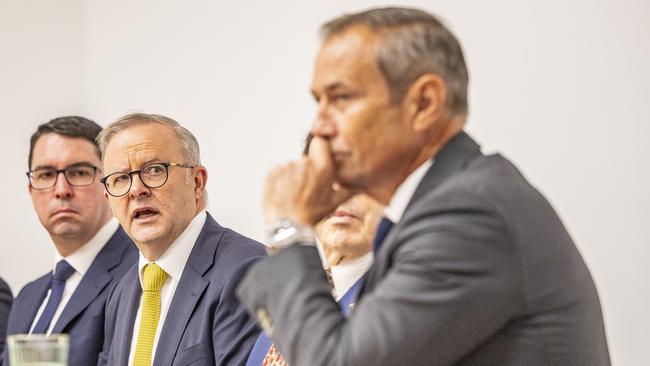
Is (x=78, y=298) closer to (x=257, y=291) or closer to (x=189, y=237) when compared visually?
(x=189, y=237)

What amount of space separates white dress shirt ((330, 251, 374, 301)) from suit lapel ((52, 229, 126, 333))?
1.30m

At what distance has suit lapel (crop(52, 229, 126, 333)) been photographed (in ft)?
11.9

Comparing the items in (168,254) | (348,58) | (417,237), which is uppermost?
(348,58)

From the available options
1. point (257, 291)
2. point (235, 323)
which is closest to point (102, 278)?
point (235, 323)

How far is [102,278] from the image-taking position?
3727mm

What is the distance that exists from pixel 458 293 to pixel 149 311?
180cm

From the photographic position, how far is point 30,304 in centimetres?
395

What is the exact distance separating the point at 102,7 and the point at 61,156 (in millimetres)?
1454

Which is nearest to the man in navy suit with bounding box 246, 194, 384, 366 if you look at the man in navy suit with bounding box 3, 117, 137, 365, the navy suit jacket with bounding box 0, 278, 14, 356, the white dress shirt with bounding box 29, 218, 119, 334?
the man in navy suit with bounding box 3, 117, 137, 365

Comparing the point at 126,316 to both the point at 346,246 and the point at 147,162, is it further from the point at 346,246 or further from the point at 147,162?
the point at 346,246

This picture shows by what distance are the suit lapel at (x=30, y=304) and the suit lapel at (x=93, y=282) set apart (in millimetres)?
301

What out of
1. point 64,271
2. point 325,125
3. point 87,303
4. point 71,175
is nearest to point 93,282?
point 87,303

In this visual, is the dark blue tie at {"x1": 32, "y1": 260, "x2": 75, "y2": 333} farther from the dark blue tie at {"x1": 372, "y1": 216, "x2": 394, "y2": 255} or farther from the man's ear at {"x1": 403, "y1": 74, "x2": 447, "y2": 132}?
the man's ear at {"x1": 403, "y1": 74, "x2": 447, "y2": 132}

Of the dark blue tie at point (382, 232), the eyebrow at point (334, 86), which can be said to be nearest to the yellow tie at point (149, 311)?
the dark blue tie at point (382, 232)
